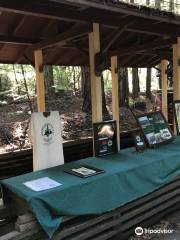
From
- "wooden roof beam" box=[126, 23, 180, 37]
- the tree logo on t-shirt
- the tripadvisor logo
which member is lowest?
the tripadvisor logo

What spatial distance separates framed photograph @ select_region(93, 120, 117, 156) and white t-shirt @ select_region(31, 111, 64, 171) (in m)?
0.55

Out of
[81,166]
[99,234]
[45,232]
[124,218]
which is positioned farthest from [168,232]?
[45,232]

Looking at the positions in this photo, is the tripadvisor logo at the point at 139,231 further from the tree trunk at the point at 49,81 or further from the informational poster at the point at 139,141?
the tree trunk at the point at 49,81

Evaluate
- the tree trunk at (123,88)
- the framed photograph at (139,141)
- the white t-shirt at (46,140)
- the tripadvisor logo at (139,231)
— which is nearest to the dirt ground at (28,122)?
the tree trunk at (123,88)

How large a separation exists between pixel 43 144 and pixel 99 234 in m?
1.42

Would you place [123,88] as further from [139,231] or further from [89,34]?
[139,231]

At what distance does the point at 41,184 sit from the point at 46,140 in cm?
96

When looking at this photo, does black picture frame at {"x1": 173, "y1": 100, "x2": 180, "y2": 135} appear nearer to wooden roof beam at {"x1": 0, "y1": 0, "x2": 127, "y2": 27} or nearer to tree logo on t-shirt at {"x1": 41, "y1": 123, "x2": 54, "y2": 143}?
wooden roof beam at {"x1": 0, "y1": 0, "x2": 127, "y2": 27}

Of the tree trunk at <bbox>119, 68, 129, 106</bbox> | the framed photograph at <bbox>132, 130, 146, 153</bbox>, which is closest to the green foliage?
the tree trunk at <bbox>119, 68, 129, 106</bbox>

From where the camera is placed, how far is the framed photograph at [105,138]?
176 inches

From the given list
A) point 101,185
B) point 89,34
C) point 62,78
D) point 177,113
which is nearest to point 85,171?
point 101,185

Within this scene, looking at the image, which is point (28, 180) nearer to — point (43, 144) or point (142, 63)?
point (43, 144)

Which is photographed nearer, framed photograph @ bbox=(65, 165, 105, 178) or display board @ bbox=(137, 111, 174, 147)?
framed photograph @ bbox=(65, 165, 105, 178)

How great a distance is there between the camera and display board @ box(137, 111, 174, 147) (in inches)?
195
